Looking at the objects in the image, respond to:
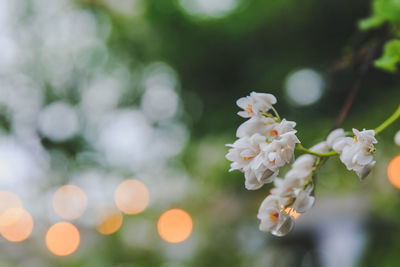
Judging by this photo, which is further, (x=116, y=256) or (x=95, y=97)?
(x=116, y=256)

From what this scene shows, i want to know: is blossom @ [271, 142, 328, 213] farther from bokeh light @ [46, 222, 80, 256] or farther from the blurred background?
bokeh light @ [46, 222, 80, 256]

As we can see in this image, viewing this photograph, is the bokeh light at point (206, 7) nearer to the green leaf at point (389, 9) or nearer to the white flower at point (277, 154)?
the green leaf at point (389, 9)

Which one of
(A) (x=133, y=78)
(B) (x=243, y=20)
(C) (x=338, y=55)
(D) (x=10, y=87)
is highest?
(D) (x=10, y=87)

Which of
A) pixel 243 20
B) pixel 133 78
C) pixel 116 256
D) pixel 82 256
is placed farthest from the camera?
pixel 82 256

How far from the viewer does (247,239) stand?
134 cm

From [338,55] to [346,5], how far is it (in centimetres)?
9

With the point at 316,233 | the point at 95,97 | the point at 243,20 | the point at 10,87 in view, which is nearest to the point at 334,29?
the point at 243,20

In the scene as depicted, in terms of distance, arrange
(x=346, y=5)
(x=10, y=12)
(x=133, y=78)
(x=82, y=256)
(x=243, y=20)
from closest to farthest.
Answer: (x=346, y=5) < (x=243, y=20) < (x=133, y=78) < (x=10, y=12) < (x=82, y=256)

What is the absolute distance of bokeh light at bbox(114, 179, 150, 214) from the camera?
4.55ft

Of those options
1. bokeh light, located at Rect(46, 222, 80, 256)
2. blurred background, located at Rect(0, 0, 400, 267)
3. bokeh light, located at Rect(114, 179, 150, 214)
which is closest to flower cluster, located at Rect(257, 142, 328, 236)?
blurred background, located at Rect(0, 0, 400, 267)

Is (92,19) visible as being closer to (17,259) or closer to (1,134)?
(1,134)

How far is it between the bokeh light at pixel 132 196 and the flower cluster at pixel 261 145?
1235 millimetres

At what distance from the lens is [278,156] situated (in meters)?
0.16

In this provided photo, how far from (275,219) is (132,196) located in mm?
1337
